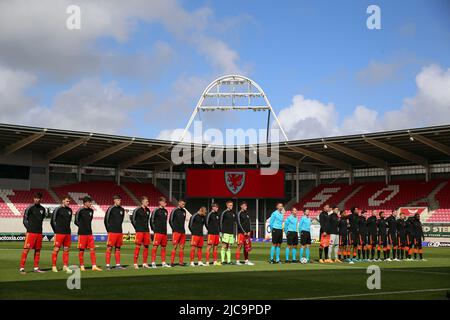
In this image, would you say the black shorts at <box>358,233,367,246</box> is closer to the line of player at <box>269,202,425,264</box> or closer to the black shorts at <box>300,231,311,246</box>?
the line of player at <box>269,202,425,264</box>

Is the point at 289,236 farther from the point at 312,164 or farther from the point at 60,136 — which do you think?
the point at 312,164

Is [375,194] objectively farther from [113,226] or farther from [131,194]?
[113,226]

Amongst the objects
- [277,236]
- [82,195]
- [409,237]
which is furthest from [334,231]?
[82,195]

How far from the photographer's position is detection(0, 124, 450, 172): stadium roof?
51294mm

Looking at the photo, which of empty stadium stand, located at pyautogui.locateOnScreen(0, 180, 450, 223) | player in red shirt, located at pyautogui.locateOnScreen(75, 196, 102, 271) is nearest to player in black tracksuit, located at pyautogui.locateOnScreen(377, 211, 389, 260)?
player in red shirt, located at pyautogui.locateOnScreen(75, 196, 102, 271)

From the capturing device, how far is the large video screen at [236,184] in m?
62.8

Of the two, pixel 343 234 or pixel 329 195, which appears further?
pixel 329 195

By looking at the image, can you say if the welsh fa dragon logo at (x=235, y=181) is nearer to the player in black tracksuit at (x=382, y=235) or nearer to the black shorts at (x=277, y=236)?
the player in black tracksuit at (x=382, y=235)

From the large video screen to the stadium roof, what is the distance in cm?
318

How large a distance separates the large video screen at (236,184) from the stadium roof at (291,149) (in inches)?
125

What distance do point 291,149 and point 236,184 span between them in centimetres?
693

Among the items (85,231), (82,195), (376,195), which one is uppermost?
(376,195)

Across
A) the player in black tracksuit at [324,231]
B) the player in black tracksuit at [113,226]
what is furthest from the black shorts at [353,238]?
the player in black tracksuit at [113,226]

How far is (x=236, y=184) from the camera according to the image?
207 feet
